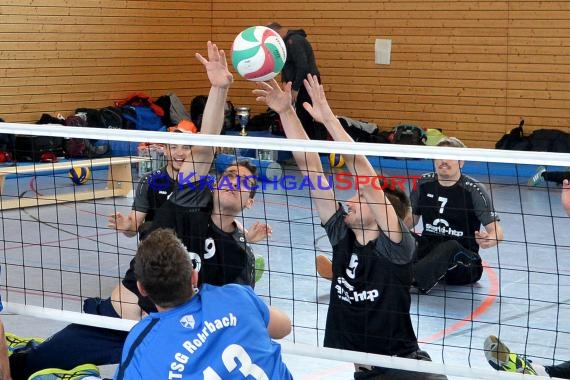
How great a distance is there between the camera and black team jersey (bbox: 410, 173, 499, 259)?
775 centimetres

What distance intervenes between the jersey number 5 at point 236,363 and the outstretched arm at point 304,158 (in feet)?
5.18

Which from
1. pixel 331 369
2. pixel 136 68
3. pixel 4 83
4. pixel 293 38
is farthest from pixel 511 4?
pixel 331 369

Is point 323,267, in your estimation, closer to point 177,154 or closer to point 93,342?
point 177,154

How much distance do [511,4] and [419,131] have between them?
2479 millimetres

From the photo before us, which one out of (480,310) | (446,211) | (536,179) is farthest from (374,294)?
(536,179)

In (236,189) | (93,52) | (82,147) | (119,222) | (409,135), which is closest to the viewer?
(236,189)

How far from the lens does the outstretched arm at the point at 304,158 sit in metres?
4.99

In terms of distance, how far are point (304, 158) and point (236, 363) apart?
6.13 feet

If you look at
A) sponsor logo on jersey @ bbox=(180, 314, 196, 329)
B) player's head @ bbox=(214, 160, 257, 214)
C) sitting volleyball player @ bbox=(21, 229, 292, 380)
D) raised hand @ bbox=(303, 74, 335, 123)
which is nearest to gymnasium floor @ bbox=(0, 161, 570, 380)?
player's head @ bbox=(214, 160, 257, 214)

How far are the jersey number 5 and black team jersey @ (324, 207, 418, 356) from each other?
56.1 inches

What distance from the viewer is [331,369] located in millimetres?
5996

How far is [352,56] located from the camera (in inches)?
643

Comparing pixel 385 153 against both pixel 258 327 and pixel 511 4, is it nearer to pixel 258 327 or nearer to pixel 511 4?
pixel 258 327

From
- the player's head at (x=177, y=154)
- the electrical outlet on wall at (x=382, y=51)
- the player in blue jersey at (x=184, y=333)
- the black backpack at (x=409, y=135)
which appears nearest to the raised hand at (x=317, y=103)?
the player's head at (x=177, y=154)
